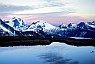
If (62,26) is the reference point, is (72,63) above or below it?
above

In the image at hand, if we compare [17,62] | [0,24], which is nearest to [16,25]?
[0,24]

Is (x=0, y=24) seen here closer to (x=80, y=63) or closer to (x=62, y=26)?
(x=62, y=26)

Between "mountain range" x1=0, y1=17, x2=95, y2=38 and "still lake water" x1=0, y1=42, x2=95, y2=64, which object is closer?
"still lake water" x1=0, y1=42, x2=95, y2=64

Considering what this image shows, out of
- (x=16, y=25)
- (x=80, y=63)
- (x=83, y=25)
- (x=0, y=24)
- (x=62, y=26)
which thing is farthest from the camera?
(x=16, y=25)

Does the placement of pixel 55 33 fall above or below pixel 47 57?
below

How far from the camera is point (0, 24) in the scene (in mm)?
124375

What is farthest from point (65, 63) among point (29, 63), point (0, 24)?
point (0, 24)

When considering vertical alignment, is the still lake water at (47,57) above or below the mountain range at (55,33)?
above

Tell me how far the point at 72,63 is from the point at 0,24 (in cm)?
11195

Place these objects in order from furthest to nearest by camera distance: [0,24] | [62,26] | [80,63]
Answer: [62,26]
[0,24]
[80,63]

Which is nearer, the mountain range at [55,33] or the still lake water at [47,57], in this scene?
the still lake water at [47,57]

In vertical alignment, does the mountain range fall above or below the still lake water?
below

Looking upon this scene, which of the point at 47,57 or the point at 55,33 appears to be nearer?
the point at 47,57

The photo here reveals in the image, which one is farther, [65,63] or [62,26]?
[62,26]
